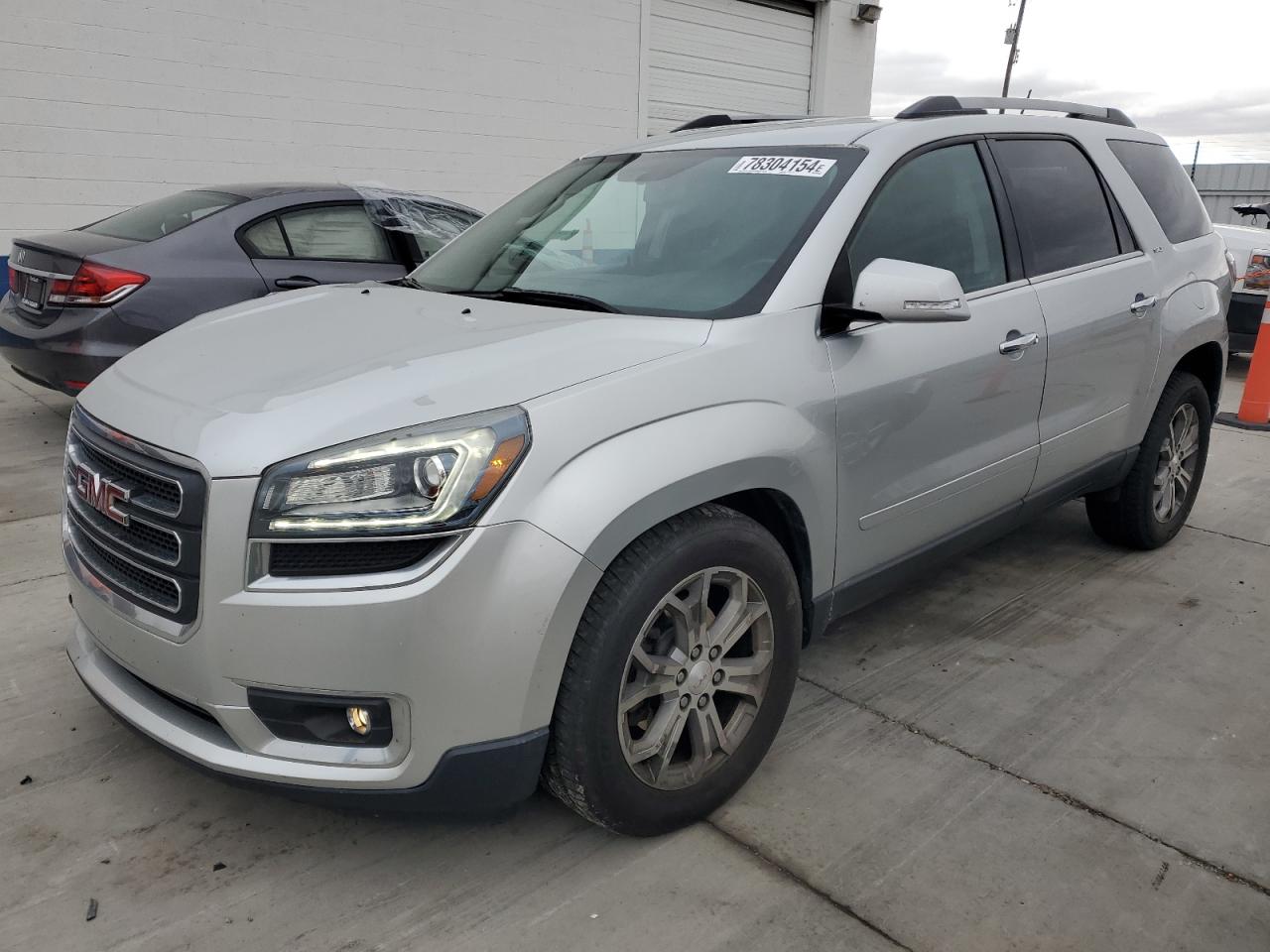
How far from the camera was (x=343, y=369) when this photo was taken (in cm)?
233

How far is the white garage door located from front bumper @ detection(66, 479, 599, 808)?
11290 mm

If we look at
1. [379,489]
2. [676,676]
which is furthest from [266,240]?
[676,676]

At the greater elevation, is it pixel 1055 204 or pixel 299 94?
pixel 299 94

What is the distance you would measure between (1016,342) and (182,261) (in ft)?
14.7

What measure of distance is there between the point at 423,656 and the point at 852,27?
14.8m

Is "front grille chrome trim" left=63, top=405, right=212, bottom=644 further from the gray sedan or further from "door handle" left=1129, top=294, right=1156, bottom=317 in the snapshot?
"door handle" left=1129, top=294, right=1156, bottom=317

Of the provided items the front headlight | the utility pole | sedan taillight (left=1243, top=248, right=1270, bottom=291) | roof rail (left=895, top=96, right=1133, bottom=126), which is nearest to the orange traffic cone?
sedan taillight (left=1243, top=248, right=1270, bottom=291)

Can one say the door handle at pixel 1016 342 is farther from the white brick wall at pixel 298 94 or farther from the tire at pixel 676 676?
the white brick wall at pixel 298 94

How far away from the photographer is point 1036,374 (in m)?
3.43

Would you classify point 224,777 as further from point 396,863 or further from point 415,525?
point 415,525

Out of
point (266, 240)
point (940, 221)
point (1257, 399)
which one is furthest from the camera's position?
point (1257, 399)

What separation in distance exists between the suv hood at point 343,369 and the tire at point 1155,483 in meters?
2.64

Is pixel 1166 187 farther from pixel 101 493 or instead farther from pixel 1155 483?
pixel 101 493

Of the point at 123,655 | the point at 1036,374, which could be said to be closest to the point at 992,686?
the point at 1036,374
